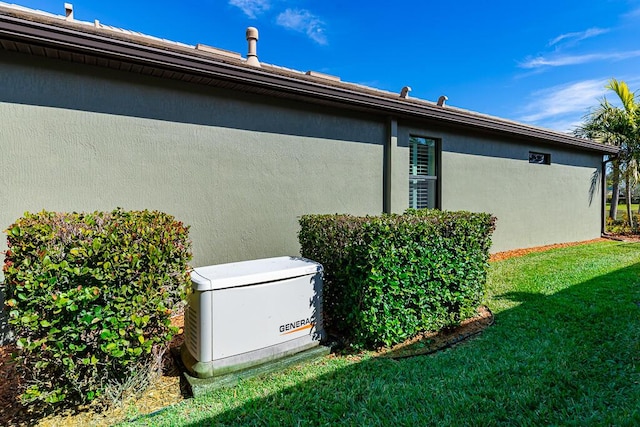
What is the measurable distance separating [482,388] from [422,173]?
5209 millimetres

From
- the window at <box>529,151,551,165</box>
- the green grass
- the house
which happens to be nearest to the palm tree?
the window at <box>529,151,551,165</box>

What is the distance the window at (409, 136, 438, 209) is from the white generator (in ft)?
14.4

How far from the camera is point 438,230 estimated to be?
3.58 meters

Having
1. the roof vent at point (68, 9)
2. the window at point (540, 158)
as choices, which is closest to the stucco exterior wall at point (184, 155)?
the roof vent at point (68, 9)

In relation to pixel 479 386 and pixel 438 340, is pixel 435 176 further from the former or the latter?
pixel 479 386

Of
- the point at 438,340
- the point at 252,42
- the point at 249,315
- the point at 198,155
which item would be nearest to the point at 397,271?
the point at 438,340

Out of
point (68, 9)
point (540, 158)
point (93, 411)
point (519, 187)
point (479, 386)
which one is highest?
point (68, 9)

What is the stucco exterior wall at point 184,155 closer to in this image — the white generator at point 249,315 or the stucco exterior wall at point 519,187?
the white generator at point 249,315

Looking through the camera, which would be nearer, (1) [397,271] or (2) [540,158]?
(1) [397,271]

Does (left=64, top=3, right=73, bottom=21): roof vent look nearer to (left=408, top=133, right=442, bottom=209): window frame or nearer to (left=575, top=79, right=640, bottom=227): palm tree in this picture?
(left=408, top=133, right=442, bottom=209): window frame

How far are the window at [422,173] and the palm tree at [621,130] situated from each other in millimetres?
8968

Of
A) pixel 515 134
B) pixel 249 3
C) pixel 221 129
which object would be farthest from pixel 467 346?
pixel 249 3

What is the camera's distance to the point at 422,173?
23.5 ft

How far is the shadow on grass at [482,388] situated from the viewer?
7.44ft
